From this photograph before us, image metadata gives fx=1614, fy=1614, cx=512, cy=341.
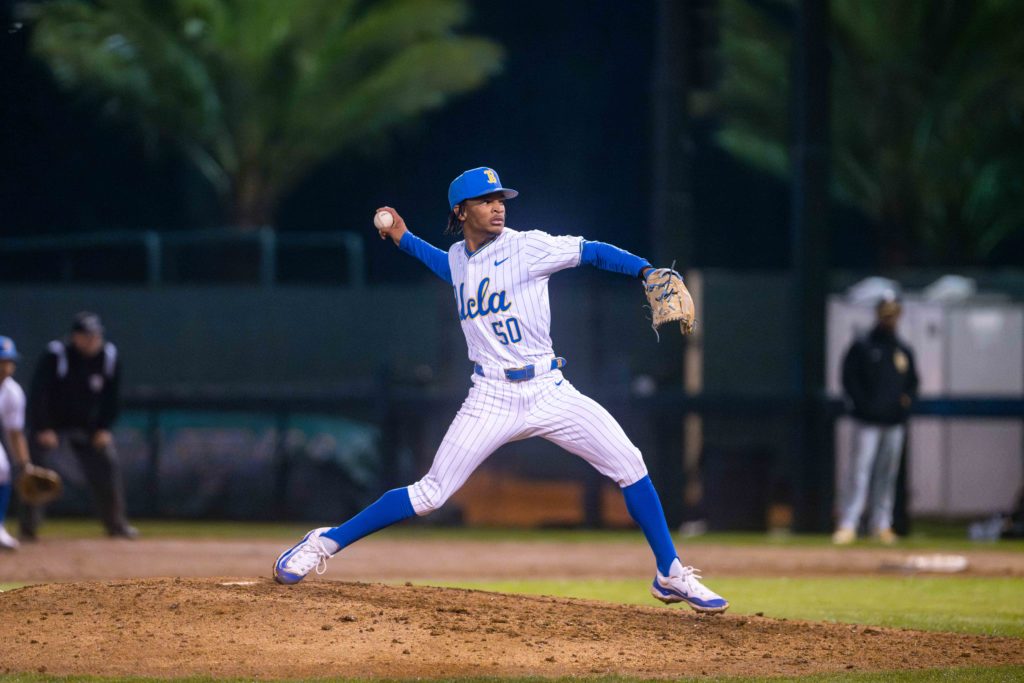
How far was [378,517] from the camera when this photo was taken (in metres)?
7.66

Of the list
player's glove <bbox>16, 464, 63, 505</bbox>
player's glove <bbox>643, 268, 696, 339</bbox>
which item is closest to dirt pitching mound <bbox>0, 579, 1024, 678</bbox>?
player's glove <bbox>643, 268, 696, 339</bbox>

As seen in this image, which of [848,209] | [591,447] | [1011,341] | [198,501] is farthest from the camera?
[848,209]

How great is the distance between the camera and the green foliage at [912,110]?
985 inches

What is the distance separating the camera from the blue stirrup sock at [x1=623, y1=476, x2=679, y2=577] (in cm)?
775

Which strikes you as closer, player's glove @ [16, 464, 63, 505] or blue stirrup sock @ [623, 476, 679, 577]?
blue stirrup sock @ [623, 476, 679, 577]

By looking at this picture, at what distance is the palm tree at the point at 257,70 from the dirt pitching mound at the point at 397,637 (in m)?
16.8

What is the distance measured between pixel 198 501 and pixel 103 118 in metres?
14.9

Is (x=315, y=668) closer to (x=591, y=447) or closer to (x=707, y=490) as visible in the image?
(x=591, y=447)

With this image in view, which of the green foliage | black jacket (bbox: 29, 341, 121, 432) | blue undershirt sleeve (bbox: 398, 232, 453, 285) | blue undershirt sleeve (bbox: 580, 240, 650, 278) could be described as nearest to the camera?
blue undershirt sleeve (bbox: 580, 240, 650, 278)

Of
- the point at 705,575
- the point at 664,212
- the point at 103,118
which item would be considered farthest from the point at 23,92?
the point at 705,575

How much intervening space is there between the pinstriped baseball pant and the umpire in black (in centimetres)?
682

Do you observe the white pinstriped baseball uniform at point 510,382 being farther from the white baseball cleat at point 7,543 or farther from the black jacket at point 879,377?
the black jacket at point 879,377

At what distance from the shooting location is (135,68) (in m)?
25.0

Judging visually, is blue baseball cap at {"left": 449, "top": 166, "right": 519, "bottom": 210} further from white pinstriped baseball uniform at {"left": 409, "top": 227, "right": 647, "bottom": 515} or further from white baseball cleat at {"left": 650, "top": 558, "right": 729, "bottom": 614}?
white baseball cleat at {"left": 650, "top": 558, "right": 729, "bottom": 614}
